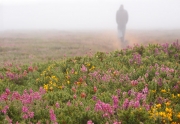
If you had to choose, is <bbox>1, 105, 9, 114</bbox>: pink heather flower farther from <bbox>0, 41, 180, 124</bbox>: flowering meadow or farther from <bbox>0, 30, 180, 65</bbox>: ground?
<bbox>0, 30, 180, 65</bbox>: ground

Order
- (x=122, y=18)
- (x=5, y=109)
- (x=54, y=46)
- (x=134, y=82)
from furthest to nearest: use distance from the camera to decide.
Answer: (x=122, y=18)
(x=54, y=46)
(x=134, y=82)
(x=5, y=109)

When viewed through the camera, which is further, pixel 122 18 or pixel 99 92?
pixel 122 18

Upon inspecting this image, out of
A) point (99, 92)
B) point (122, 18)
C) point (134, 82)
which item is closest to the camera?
point (99, 92)

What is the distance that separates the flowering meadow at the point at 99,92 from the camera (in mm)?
5785

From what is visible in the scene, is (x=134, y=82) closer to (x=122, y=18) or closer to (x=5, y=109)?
(x=5, y=109)

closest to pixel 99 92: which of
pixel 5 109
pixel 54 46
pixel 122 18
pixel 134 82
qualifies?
pixel 134 82

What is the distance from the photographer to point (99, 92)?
7793mm

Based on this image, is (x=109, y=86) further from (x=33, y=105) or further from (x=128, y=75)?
(x=33, y=105)

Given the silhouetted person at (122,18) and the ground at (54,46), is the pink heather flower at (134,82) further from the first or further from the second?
the silhouetted person at (122,18)

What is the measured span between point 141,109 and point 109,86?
253cm

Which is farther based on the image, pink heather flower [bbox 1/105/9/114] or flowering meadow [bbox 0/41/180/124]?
pink heather flower [bbox 1/105/9/114]

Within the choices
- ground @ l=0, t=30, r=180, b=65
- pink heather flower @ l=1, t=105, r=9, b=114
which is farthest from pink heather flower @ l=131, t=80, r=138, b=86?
ground @ l=0, t=30, r=180, b=65

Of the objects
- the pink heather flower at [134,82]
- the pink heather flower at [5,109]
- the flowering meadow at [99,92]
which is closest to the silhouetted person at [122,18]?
the flowering meadow at [99,92]

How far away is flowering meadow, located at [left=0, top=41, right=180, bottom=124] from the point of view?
5785 millimetres
